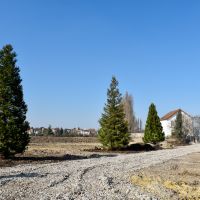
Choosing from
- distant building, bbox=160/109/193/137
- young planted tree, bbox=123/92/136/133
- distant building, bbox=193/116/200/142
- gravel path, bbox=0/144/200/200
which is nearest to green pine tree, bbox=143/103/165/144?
young planted tree, bbox=123/92/136/133

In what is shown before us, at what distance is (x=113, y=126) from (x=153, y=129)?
17440mm

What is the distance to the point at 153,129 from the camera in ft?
206

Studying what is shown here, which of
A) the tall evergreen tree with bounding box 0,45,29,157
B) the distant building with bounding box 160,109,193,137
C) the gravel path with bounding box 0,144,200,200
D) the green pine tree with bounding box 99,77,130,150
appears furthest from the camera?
the distant building with bounding box 160,109,193,137

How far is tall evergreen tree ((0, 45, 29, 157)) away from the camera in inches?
1138

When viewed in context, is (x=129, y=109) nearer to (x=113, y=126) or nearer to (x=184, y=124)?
(x=184, y=124)

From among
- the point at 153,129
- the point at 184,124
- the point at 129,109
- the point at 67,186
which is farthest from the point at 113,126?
the point at 184,124

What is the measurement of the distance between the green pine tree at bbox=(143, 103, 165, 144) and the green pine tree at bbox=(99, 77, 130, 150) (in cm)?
1597

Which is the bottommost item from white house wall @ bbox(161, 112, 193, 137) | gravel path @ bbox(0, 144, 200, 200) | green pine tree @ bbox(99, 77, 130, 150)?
gravel path @ bbox(0, 144, 200, 200)

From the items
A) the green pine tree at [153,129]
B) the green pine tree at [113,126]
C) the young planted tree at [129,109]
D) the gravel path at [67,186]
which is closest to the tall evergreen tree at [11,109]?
the gravel path at [67,186]

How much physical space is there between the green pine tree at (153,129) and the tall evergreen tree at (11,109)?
35.3 meters

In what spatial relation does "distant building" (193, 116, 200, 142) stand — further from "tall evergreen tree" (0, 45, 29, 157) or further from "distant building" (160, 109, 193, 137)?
"tall evergreen tree" (0, 45, 29, 157)

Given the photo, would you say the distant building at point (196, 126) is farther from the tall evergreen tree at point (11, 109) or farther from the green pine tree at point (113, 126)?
the tall evergreen tree at point (11, 109)

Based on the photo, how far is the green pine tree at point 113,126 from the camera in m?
46.6

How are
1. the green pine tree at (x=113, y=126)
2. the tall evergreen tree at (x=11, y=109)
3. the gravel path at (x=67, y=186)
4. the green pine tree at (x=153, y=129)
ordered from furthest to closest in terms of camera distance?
the green pine tree at (x=153, y=129) → the green pine tree at (x=113, y=126) → the tall evergreen tree at (x=11, y=109) → the gravel path at (x=67, y=186)
